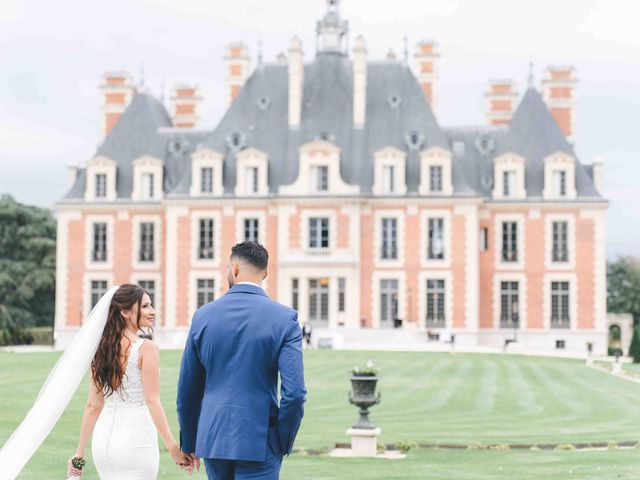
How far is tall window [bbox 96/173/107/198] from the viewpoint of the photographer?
52.1 metres

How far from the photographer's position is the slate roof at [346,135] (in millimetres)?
50125

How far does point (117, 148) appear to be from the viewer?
175 ft

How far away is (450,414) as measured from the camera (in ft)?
67.8

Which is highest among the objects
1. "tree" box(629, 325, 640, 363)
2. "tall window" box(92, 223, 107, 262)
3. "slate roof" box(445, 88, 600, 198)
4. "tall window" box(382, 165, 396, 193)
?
"slate roof" box(445, 88, 600, 198)

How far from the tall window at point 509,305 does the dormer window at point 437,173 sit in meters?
4.98

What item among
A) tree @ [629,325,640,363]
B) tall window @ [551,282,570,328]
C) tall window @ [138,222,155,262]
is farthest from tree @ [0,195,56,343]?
tree @ [629,325,640,363]

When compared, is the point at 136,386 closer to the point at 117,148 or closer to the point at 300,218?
the point at 300,218

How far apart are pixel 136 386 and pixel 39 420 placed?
2.03 feet

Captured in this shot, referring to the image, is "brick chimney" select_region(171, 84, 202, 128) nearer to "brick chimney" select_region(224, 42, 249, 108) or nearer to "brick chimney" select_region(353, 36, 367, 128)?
"brick chimney" select_region(224, 42, 249, 108)

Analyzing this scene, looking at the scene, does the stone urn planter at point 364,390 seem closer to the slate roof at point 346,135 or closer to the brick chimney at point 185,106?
the slate roof at point 346,135

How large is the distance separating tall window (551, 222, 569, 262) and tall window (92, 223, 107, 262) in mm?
19219

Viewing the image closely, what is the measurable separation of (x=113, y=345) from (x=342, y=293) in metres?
41.6

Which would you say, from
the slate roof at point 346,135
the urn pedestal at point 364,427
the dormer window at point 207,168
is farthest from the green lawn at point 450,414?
the slate roof at point 346,135

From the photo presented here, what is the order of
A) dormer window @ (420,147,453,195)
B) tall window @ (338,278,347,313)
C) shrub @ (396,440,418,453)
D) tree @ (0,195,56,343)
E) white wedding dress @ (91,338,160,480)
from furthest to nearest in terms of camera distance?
tree @ (0,195,56,343), dormer window @ (420,147,453,195), tall window @ (338,278,347,313), shrub @ (396,440,418,453), white wedding dress @ (91,338,160,480)
